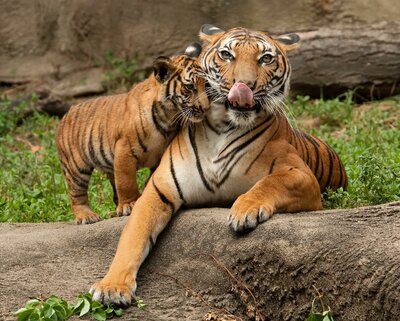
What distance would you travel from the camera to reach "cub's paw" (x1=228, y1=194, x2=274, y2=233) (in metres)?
4.69

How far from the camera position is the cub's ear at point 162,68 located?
5.83m

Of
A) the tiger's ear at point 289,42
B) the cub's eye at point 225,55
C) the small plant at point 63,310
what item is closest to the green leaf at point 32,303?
the small plant at point 63,310

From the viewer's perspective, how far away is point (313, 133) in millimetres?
8695

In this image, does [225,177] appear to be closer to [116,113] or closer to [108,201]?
[116,113]

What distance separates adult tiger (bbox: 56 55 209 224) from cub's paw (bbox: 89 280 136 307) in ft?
3.81

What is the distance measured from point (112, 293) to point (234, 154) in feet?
3.53

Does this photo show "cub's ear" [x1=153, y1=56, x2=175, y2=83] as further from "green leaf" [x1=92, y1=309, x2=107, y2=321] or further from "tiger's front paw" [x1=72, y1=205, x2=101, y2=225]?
"green leaf" [x1=92, y1=309, x2=107, y2=321]

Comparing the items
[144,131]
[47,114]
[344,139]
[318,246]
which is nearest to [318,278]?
[318,246]

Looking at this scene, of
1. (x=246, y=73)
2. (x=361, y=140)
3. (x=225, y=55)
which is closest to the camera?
(x=246, y=73)

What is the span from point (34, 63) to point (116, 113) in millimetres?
5017

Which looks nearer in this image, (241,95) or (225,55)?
(241,95)

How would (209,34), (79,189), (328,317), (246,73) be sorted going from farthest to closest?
(79,189) → (209,34) → (246,73) → (328,317)

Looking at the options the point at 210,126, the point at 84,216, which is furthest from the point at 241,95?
the point at 84,216

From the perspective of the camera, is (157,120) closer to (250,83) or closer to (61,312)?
(250,83)
